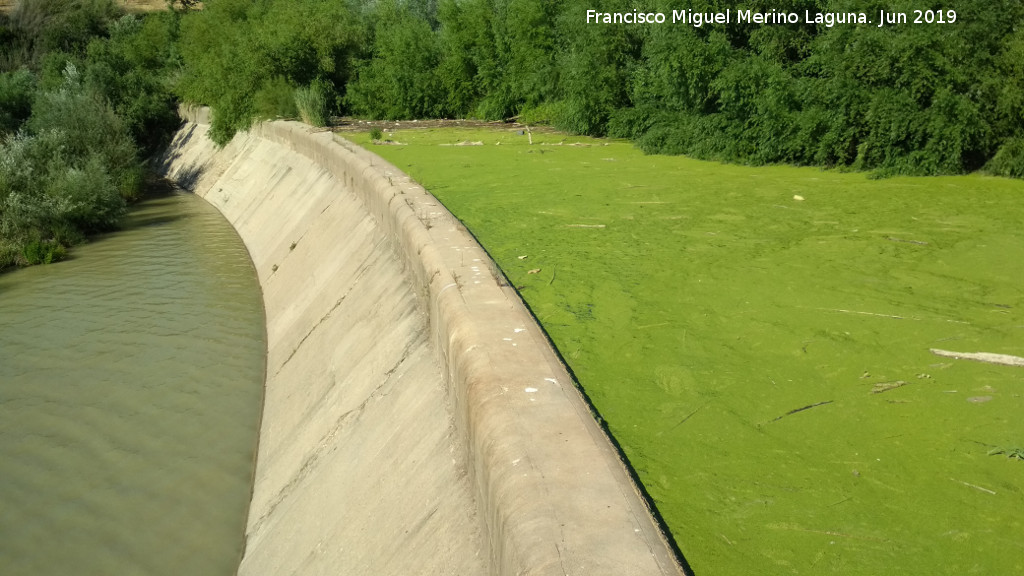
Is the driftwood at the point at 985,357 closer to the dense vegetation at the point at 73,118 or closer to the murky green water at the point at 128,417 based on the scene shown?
the murky green water at the point at 128,417

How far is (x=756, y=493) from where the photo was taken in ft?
11.5

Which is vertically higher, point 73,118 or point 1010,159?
point 73,118

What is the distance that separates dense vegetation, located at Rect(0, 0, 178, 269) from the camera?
15.8 metres

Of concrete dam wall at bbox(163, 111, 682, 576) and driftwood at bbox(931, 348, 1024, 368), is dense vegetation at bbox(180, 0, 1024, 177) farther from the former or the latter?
driftwood at bbox(931, 348, 1024, 368)

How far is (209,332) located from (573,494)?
844 centimetres

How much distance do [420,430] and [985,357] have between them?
11.2 ft

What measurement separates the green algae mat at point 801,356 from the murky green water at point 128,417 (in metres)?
2.95

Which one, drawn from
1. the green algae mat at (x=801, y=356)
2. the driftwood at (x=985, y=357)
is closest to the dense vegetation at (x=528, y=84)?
the green algae mat at (x=801, y=356)

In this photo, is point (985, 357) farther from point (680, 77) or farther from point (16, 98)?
point (16, 98)

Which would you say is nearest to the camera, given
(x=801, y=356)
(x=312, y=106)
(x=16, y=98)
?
(x=801, y=356)

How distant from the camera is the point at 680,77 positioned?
15.4 m

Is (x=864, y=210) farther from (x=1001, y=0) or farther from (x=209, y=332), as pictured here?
(x=209, y=332)

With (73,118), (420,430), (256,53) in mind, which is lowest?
(420,430)

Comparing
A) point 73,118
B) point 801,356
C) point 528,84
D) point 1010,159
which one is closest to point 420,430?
point 801,356
